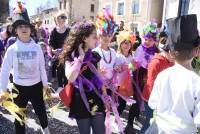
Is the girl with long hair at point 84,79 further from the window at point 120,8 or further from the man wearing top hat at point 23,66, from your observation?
the window at point 120,8

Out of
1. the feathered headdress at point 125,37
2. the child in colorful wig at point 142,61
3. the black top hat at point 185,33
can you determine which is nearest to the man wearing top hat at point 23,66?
the feathered headdress at point 125,37

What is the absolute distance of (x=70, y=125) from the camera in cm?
555

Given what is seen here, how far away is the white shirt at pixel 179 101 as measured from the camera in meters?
2.31

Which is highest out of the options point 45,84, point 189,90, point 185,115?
point 189,90

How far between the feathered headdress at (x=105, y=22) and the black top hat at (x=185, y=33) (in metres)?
1.84

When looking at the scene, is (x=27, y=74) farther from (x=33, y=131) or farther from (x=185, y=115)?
(x=185, y=115)

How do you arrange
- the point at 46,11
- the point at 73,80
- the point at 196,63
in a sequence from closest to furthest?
the point at 73,80 < the point at 196,63 < the point at 46,11

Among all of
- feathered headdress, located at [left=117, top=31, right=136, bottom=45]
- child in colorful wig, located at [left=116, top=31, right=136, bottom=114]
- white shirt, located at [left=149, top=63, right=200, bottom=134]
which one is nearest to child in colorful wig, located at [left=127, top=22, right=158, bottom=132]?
child in colorful wig, located at [left=116, top=31, right=136, bottom=114]

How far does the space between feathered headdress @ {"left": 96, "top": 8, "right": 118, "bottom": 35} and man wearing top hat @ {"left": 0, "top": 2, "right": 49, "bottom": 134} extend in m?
0.87

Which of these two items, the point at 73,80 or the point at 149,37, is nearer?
the point at 73,80

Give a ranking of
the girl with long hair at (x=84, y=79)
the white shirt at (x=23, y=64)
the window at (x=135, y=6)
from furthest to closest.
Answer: the window at (x=135, y=6) → the white shirt at (x=23, y=64) → the girl with long hair at (x=84, y=79)

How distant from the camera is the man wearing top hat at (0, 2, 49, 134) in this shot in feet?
13.6

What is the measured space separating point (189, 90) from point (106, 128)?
1.68 meters

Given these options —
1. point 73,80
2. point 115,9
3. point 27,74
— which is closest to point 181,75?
point 73,80
